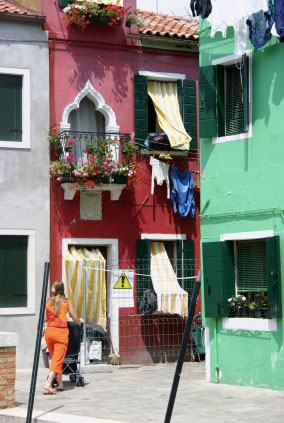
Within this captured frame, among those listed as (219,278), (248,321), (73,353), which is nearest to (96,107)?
(219,278)

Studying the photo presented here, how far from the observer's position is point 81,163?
68.1 feet

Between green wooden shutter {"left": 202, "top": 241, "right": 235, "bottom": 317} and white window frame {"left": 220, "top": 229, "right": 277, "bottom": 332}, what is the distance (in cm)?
15

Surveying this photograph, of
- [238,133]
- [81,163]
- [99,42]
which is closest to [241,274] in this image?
[238,133]

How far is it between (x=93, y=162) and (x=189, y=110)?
3.07 metres

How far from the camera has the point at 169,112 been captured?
72.8ft

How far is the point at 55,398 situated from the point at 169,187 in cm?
806

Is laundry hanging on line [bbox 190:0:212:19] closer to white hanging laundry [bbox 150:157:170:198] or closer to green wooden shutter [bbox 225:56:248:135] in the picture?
green wooden shutter [bbox 225:56:248:135]

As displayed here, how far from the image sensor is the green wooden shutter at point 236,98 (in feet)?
52.8

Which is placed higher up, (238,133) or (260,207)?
(238,133)

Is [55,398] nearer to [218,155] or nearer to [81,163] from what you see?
[218,155]

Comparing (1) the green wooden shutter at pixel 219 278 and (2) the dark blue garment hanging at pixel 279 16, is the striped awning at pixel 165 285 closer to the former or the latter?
(1) the green wooden shutter at pixel 219 278

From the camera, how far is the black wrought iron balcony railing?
20.8 metres

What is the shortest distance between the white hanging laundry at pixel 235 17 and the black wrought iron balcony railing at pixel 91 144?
5.17 m

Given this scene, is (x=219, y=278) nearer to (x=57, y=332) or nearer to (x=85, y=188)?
(x=57, y=332)
